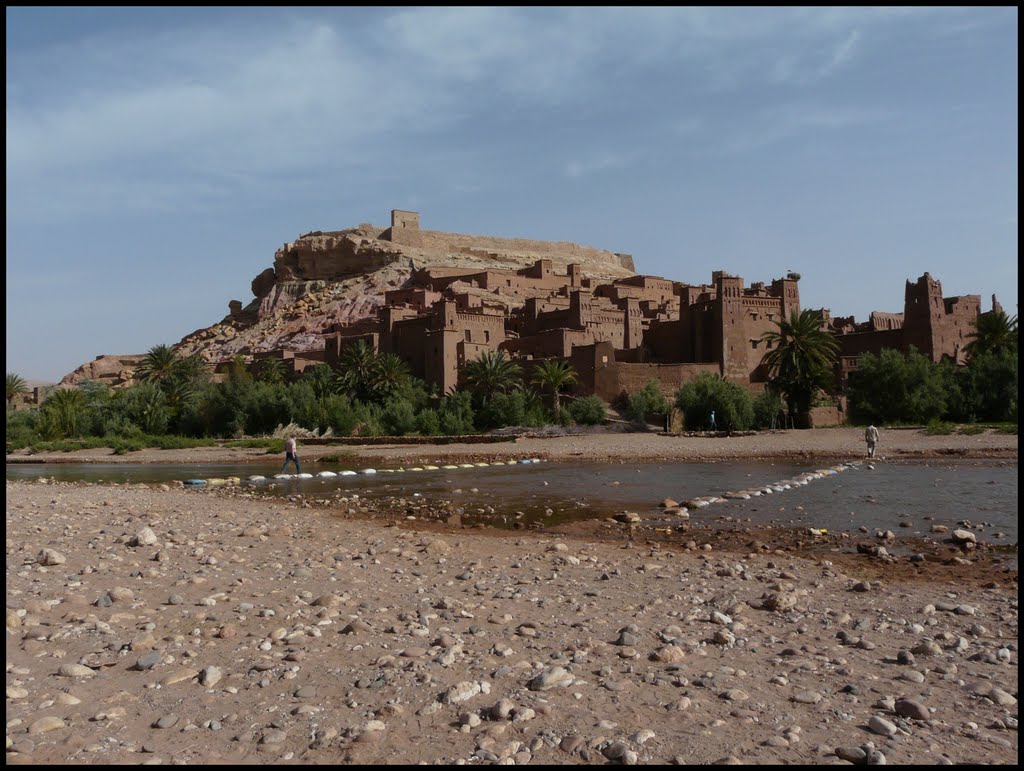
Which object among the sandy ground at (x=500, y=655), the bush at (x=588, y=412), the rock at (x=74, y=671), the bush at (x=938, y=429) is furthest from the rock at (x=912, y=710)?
the bush at (x=588, y=412)

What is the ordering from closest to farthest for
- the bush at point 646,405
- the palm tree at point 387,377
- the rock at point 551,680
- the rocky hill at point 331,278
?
the rock at point 551,680 → the bush at point 646,405 → the palm tree at point 387,377 → the rocky hill at point 331,278

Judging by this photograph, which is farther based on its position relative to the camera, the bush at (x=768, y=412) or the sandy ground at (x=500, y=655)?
the bush at (x=768, y=412)

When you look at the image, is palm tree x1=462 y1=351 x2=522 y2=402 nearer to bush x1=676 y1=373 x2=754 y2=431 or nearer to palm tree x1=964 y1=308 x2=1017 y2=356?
bush x1=676 y1=373 x2=754 y2=431

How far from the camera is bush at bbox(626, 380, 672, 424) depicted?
42.2m

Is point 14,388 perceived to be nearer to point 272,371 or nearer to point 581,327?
point 272,371

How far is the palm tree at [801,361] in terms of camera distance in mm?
39906

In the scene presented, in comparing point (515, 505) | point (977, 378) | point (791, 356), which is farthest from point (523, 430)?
point (515, 505)

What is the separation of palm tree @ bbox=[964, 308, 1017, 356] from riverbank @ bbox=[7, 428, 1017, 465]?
43.4ft

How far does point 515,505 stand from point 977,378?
3181cm

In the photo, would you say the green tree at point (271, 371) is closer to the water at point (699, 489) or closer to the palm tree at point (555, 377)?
the palm tree at point (555, 377)

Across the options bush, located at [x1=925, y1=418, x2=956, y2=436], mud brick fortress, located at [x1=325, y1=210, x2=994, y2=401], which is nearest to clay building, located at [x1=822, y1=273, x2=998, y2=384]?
mud brick fortress, located at [x1=325, y1=210, x2=994, y2=401]

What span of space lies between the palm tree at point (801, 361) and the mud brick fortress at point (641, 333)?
5.01m

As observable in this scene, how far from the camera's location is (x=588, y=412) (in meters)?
42.0

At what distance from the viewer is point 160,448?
41.6 meters
